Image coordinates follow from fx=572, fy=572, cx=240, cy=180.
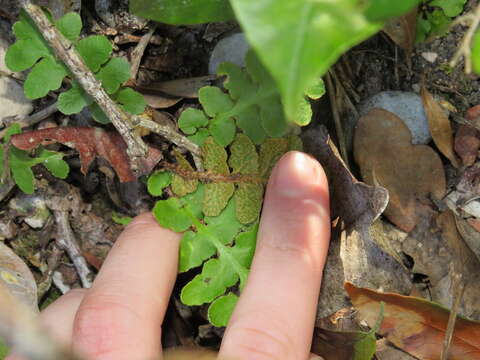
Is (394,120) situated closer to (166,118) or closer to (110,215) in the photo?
(166,118)

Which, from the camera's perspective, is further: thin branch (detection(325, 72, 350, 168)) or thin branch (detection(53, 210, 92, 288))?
thin branch (detection(53, 210, 92, 288))

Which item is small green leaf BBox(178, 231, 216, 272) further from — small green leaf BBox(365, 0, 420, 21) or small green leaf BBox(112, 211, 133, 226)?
small green leaf BBox(365, 0, 420, 21)

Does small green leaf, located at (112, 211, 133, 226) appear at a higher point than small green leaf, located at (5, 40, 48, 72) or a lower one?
lower

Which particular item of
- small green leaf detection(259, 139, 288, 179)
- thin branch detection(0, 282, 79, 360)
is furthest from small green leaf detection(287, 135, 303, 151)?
thin branch detection(0, 282, 79, 360)

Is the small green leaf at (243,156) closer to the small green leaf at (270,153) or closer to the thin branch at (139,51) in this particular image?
the small green leaf at (270,153)

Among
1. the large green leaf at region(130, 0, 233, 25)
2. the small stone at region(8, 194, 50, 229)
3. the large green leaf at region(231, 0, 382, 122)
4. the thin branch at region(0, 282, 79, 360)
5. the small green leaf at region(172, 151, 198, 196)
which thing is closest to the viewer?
the thin branch at region(0, 282, 79, 360)

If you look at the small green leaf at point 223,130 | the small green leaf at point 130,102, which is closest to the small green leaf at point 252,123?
the small green leaf at point 223,130

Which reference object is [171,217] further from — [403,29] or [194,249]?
[403,29]

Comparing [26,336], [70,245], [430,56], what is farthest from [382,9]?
[70,245]
